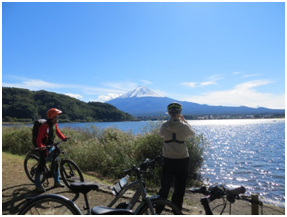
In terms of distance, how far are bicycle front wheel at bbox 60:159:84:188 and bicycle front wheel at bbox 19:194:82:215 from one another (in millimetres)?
2933

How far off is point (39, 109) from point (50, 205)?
38.9 m

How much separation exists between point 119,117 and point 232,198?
55.7m

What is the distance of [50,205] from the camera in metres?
2.44

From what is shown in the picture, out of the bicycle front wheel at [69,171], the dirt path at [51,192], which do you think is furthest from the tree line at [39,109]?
the bicycle front wheel at [69,171]

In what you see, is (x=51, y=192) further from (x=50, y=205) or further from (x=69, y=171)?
(x=50, y=205)

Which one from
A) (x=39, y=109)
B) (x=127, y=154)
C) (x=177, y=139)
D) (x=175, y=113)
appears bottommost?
(x=127, y=154)

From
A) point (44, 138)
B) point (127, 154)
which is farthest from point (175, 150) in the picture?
point (127, 154)

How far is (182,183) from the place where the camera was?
366cm

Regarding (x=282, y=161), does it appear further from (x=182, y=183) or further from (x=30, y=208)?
(x=30, y=208)

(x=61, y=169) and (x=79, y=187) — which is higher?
(x=79, y=187)

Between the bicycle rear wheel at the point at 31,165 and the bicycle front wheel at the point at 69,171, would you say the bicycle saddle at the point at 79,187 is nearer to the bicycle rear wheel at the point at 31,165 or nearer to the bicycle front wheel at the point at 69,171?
the bicycle front wheel at the point at 69,171

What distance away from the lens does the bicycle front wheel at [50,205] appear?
2.35 metres

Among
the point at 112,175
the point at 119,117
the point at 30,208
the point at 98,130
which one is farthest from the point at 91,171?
the point at 119,117

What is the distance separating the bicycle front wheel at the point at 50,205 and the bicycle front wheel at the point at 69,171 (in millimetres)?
2933
